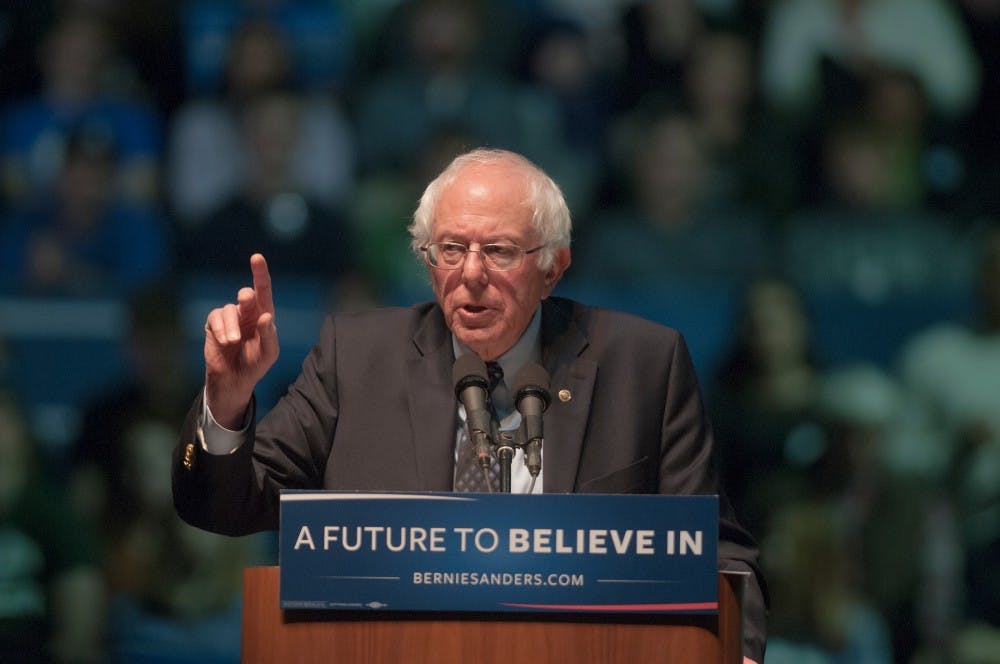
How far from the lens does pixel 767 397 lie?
230 inches

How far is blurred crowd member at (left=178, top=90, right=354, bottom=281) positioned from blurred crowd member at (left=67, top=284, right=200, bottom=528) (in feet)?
0.81

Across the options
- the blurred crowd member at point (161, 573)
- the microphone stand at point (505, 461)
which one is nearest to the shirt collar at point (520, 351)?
the microphone stand at point (505, 461)

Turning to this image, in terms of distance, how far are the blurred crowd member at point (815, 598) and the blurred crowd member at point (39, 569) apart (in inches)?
108

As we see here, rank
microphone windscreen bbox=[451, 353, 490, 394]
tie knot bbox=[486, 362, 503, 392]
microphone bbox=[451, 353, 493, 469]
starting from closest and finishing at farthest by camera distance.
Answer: microphone bbox=[451, 353, 493, 469] < microphone windscreen bbox=[451, 353, 490, 394] < tie knot bbox=[486, 362, 503, 392]

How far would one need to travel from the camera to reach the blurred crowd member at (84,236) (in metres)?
5.80

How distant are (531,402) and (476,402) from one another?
3.7 inches

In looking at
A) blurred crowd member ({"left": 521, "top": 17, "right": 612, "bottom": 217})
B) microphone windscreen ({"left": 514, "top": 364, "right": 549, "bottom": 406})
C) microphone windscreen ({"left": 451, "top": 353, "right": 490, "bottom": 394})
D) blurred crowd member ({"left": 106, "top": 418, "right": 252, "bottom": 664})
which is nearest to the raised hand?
microphone windscreen ({"left": 451, "top": 353, "right": 490, "bottom": 394})

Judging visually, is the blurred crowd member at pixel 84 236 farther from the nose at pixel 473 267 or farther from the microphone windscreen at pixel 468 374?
the microphone windscreen at pixel 468 374

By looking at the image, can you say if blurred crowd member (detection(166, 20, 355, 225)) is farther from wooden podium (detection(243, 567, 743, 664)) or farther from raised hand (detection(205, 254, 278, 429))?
wooden podium (detection(243, 567, 743, 664))

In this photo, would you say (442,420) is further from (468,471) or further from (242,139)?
(242,139)

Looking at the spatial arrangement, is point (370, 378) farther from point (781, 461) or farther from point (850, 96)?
point (850, 96)

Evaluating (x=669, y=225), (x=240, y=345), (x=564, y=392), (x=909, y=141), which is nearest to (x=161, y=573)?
(x=669, y=225)

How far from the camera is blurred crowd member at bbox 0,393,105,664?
5605 mm

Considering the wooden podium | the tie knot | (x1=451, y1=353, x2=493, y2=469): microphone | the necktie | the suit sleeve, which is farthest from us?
the tie knot
